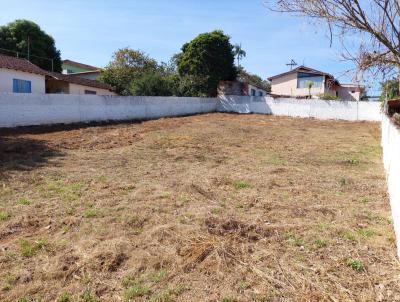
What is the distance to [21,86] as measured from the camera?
18453 mm

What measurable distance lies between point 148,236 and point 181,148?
22.1ft

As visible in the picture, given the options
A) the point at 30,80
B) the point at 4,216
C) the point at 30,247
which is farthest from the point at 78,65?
the point at 30,247

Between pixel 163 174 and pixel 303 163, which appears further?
pixel 303 163

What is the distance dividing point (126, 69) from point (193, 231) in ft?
90.0

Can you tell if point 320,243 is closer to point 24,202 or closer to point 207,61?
point 24,202

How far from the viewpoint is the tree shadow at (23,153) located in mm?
7598

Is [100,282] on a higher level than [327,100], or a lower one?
lower

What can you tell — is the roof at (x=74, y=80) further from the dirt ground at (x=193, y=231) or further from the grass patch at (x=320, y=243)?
the grass patch at (x=320, y=243)

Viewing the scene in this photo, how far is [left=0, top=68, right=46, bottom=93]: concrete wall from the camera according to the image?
17.2m

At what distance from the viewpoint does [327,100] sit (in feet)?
81.8

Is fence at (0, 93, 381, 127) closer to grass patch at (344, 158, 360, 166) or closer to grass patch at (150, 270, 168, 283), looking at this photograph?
grass patch at (344, 158, 360, 166)

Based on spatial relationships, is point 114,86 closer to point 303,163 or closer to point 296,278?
point 303,163

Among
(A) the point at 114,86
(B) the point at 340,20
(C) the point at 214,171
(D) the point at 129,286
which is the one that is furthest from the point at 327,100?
(D) the point at 129,286

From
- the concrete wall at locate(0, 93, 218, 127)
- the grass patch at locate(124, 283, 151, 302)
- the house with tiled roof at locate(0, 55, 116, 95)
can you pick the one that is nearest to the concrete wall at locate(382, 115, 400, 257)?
the grass patch at locate(124, 283, 151, 302)
